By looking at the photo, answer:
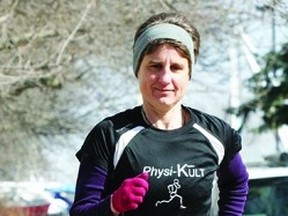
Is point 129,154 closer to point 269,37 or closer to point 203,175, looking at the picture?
point 203,175

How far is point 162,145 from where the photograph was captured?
385 cm

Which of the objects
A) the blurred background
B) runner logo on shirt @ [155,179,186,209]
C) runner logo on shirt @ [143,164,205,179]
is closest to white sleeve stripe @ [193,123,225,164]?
runner logo on shirt @ [143,164,205,179]

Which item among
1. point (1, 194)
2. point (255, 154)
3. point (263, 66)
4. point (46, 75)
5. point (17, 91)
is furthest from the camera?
point (255, 154)

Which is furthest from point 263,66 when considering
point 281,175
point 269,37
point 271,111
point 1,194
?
point 281,175

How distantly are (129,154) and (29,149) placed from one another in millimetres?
14468

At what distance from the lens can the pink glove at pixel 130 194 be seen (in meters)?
3.54

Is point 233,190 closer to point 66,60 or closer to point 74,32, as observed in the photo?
point 74,32

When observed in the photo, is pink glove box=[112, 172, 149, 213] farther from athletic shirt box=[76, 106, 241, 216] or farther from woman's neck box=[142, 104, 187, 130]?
woman's neck box=[142, 104, 187, 130]

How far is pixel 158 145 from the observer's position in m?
3.85

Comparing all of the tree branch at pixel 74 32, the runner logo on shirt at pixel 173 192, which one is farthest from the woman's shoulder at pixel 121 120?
the tree branch at pixel 74 32

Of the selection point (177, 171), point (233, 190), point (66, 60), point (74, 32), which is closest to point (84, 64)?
point (66, 60)

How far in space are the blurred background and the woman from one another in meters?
9.14

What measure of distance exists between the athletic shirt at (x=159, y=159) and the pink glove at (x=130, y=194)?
0.17 m

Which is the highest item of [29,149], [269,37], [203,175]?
[269,37]
